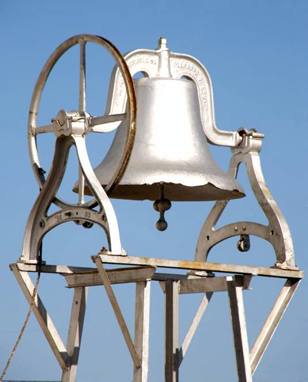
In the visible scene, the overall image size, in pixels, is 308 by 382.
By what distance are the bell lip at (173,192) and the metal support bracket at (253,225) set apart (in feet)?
0.73

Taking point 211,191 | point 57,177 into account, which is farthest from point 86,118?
point 211,191

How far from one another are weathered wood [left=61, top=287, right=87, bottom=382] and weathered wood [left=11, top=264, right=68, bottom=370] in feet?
0.29

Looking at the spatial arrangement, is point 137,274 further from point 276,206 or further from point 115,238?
point 276,206

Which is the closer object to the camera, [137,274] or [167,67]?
[137,274]

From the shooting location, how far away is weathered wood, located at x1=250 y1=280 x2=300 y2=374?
18.8m

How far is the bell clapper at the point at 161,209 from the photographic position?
19.2 meters

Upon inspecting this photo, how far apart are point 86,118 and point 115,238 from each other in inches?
43.4

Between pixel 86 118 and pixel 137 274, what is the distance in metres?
1.30

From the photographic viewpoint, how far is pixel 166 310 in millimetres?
19359

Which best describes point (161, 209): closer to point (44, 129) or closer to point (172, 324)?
point (172, 324)

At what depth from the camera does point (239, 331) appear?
1870cm

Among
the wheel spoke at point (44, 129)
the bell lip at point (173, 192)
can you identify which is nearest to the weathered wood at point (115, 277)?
the bell lip at point (173, 192)

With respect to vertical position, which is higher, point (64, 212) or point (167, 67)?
point (167, 67)

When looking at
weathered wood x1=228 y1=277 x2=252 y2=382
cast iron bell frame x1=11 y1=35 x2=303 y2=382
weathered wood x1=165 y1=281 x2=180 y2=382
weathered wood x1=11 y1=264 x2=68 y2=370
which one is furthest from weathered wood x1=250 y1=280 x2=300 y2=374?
weathered wood x1=11 y1=264 x2=68 y2=370
